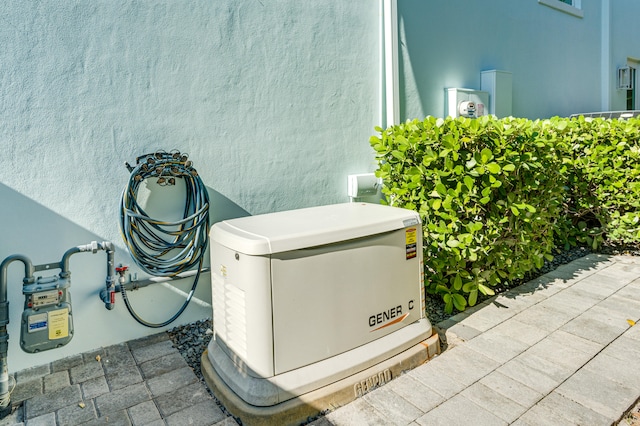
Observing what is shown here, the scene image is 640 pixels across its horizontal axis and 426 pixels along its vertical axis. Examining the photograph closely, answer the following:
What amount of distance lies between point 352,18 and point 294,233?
8.18 ft

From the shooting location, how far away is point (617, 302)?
3266 millimetres

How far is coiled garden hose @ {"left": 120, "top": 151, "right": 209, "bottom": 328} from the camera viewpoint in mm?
2621

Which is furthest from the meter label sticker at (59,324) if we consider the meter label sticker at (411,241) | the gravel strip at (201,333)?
the meter label sticker at (411,241)

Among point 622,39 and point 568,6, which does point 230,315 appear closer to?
point 568,6

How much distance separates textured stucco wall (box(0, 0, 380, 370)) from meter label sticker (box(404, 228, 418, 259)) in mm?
1214

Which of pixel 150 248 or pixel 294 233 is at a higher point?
pixel 294 233

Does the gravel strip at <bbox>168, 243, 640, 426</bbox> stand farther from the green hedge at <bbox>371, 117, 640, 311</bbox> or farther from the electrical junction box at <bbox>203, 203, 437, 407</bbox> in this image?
the electrical junction box at <bbox>203, 203, 437, 407</bbox>

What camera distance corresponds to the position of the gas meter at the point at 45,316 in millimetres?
2129

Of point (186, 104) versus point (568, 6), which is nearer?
point (186, 104)

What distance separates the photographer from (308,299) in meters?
2.09

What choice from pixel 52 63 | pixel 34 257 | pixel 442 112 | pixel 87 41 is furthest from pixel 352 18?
pixel 34 257

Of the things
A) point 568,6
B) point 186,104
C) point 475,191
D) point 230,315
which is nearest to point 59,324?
point 230,315

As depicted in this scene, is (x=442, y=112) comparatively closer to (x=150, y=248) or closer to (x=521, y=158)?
(x=521, y=158)

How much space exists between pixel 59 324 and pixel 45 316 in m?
0.08
